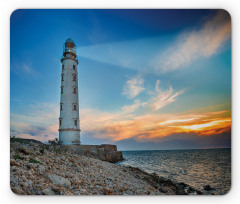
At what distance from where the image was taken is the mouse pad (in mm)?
4293

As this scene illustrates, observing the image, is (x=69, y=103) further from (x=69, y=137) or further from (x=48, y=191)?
(x=48, y=191)

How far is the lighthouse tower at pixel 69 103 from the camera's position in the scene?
9039 mm

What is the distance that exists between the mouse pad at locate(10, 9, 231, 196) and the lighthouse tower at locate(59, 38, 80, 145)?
10.5ft

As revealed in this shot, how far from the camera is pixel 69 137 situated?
8.98m

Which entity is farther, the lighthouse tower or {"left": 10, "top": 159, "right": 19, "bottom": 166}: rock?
the lighthouse tower

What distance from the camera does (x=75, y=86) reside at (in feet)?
33.2

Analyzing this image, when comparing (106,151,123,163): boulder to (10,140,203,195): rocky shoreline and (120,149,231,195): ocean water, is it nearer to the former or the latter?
(120,149,231,195): ocean water

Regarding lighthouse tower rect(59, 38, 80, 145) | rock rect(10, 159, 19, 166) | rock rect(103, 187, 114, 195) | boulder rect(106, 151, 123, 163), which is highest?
lighthouse tower rect(59, 38, 80, 145)

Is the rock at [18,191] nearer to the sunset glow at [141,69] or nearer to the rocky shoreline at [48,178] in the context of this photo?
the rocky shoreline at [48,178]

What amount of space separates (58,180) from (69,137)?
580 cm

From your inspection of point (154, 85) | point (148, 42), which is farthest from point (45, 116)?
point (148, 42)

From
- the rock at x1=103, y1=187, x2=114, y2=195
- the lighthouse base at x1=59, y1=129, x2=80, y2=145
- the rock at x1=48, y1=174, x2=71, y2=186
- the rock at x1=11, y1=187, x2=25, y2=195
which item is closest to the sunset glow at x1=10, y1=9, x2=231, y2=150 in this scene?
the rock at x1=11, y1=187, x2=25, y2=195

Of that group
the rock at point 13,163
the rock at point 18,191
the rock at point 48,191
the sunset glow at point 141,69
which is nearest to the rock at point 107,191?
the rock at point 48,191

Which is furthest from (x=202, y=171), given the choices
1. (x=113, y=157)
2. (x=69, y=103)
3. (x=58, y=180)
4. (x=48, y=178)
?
(x=48, y=178)
